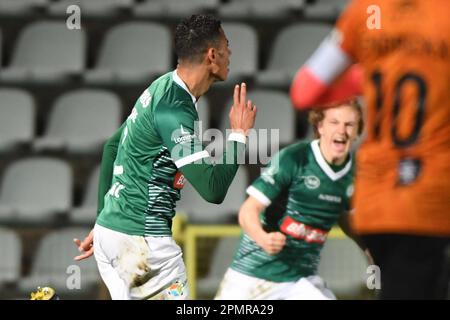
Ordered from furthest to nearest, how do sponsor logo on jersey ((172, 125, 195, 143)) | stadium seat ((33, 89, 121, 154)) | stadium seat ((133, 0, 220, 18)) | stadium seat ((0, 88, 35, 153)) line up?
1. stadium seat ((133, 0, 220, 18))
2. stadium seat ((0, 88, 35, 153))
3. stadium seat ((33, 89, 121, 154))
4. sponsor logo on jersey ((172, 125, 195, 143))

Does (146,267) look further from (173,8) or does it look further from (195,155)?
(173,8)

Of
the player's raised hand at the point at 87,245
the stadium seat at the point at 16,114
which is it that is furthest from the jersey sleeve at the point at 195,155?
the stadium seat at the point at 16,114

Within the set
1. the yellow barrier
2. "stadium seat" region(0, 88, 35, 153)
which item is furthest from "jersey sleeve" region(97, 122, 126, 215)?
"stadium seat" region(0, 88, 35, 153)

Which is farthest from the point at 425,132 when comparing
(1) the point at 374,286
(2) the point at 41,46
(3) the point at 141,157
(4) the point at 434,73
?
(2) the point at 41,46

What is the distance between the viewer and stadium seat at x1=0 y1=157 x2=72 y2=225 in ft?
19.5

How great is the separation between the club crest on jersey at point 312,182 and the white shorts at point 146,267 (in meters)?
0.96

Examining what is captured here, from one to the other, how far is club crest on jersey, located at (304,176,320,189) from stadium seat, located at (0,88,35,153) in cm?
245

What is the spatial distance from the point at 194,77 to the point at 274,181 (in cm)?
86

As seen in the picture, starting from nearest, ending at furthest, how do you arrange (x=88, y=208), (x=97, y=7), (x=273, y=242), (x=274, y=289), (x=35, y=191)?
(x=273, y=242) < (x=274, y=289) < (x=88, y=208) < (x=35, y=191) < (x=97, y=7)

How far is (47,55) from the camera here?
661cm

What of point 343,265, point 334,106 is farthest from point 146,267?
point 343,265

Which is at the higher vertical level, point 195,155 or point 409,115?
point 409,115

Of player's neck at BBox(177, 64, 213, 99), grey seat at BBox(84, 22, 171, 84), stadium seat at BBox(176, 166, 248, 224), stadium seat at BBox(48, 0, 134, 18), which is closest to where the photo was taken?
player's neck at BBox(177, 64, 213, 99)

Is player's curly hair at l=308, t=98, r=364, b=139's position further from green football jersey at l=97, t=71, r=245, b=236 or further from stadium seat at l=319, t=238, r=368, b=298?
green football jersey at l=97, t=71, r=245, b=236
